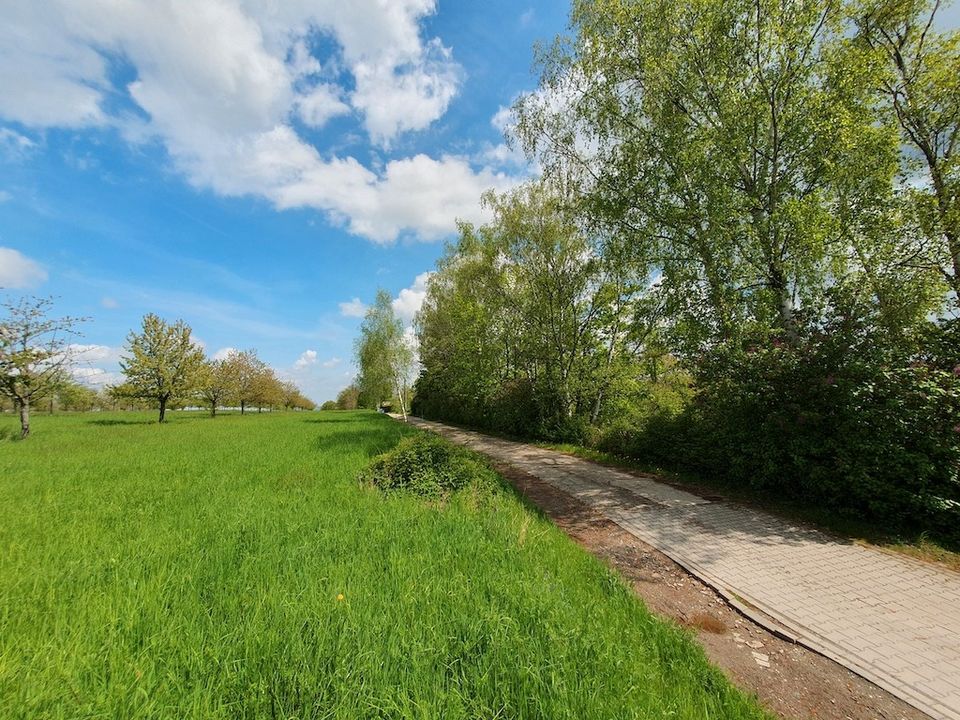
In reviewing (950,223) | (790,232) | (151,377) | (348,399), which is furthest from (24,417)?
(348,399)

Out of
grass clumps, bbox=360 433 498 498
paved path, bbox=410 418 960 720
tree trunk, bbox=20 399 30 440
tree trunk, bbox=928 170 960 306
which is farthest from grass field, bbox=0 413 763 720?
tree trunk, bbox=20 399 30 440

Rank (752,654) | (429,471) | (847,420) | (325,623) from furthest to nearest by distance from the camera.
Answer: (429,471) → (847,420) → (752,654) → (325,623)

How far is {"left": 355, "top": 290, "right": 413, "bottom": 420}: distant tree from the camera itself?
36.1 meters

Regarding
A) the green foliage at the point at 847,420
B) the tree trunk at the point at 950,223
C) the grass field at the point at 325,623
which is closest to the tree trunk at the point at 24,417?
the grass field at the point at 325,623

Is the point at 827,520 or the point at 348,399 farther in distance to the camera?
the point at 348,399

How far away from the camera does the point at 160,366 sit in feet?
94.1

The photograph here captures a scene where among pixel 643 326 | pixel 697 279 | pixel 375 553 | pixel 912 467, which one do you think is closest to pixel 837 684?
pixel 375 553

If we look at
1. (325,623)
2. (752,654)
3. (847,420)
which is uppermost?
(847,420)

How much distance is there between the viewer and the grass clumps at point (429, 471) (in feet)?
22.3

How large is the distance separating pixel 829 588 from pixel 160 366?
120 feet

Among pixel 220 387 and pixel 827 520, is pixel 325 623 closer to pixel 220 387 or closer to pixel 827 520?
pixel 827 520

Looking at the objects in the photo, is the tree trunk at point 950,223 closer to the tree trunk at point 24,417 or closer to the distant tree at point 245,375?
the tree trunk at point 24,417

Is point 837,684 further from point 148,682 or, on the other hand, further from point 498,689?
point 148,682

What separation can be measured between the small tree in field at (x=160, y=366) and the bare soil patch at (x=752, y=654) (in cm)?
3418
